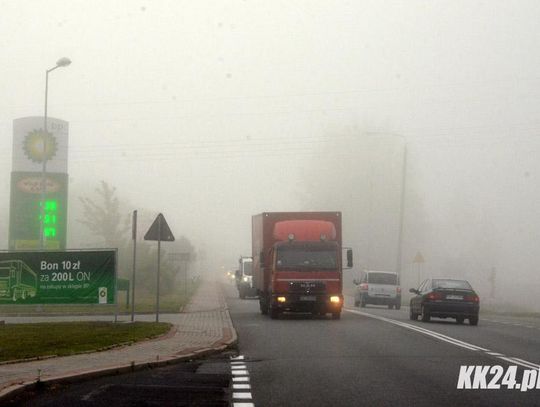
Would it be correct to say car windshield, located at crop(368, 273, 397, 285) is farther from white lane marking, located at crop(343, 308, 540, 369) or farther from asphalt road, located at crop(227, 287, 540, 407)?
asphalt road, located at crop(227, 287, 540, 407)

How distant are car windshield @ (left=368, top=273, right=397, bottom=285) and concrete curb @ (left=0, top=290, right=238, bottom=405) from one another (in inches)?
1163

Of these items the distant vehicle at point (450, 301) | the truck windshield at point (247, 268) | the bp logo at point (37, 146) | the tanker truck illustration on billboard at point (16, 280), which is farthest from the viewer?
the bp logo at point (37, 146)

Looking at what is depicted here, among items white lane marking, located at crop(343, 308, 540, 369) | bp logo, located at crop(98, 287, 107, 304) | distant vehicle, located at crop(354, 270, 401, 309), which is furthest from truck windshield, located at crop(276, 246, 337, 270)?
distant vehicle, located at crop(354, 270, 401, 309)

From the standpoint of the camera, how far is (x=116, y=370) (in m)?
14.8

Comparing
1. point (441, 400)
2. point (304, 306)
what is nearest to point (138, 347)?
point (441, 400)

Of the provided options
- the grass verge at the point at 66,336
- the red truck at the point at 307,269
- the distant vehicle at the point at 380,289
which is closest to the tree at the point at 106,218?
the distant vehicle at the point at 380,289

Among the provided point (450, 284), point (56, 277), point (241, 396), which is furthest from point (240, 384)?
point (450, 284)

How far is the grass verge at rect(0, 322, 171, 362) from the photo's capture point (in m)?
17.8

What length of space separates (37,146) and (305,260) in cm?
2651

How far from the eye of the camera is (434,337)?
78.8 ft

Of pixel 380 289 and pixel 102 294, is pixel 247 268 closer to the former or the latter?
pixel 380 289

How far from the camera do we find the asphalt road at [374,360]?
12.1 metres

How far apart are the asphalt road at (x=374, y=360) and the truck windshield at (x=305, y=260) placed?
8.63ft

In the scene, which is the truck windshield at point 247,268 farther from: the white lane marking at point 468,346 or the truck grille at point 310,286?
the white lane marking at point 468,346
